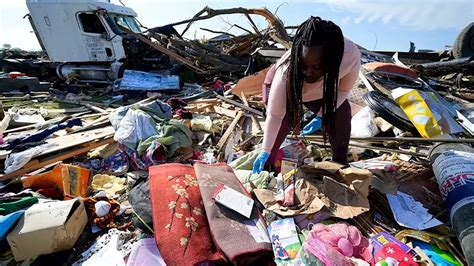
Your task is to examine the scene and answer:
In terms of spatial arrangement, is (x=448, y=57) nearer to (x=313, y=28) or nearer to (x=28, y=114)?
(x=313, y=28)

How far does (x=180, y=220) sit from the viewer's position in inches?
65.5

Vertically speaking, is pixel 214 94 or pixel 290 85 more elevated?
pixel 290 85

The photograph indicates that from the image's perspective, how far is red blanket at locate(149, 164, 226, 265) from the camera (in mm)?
1526

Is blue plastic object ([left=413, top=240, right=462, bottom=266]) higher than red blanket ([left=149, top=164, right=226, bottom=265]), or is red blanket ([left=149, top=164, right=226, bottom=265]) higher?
red blanket ([left=149, top=164, right=226, bottom=265])

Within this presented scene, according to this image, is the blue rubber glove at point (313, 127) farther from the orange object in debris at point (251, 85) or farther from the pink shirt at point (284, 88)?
the orange object in debris at point (251, 85)

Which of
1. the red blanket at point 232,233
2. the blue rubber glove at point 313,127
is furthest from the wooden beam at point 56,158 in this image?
the blue rubber glove at point 313,127

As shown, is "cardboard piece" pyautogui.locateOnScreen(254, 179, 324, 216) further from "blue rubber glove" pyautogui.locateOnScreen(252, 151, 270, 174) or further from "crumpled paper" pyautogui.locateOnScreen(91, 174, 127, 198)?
"crumpled paper" pyautogui.locateOnScreen(91, 174, 127, 198)

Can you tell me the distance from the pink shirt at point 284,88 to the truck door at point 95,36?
721 cm

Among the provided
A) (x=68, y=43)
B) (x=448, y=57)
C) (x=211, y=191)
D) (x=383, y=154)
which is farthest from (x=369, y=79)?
(x=68, y=43)

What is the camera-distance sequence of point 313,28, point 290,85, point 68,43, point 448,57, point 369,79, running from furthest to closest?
point 68,43
point 448,57
point 369,79
point 290,85
point 313,28

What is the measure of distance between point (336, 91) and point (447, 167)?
90cm

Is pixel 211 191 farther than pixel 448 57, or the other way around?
pixel 448 57

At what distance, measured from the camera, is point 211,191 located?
1838 mm

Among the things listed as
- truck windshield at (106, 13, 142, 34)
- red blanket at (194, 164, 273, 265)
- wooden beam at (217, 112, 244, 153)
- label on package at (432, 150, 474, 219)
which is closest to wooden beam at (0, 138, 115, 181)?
wooden beam at (217, 112, 244, 153)
